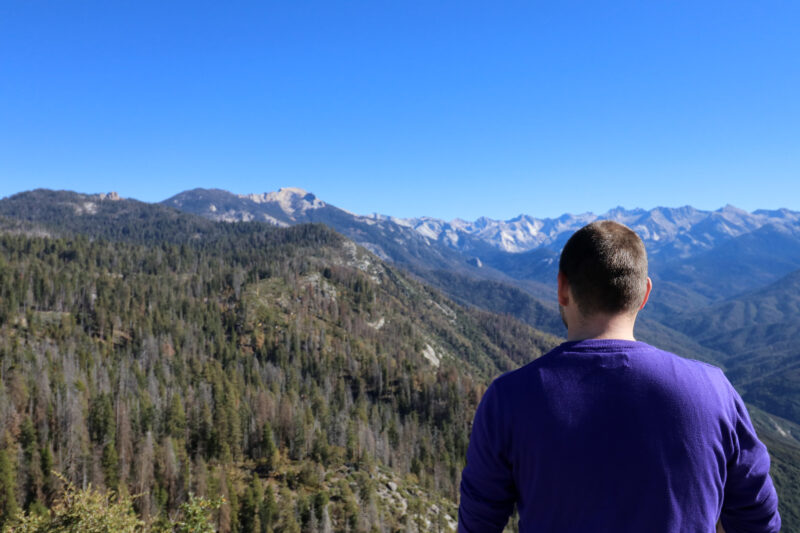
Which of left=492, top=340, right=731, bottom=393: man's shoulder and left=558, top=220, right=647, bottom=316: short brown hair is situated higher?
left=558, top=220, right=647, bottom=316: short brown hair

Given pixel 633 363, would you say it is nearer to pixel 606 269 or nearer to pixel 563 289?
pixel 606 269

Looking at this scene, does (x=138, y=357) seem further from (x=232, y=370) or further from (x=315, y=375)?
(x=315, y=375)

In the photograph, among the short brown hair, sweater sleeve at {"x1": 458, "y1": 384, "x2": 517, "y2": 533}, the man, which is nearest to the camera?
the man

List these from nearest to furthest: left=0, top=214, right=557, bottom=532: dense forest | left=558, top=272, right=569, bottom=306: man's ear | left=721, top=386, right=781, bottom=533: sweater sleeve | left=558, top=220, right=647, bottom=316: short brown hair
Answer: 1. left=721, top=386, right=781, bottom=533: sweater sleeve
2. left=558, top=220, right=647, bottom=316: short brown hair
3. left=558, top=272, right=569, bottom=306: man's ear
4. left=0, top=214, right=557, bottom=532: dense forest

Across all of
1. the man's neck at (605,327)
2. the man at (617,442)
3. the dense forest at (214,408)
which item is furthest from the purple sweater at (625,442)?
the dense forest at (214,408)

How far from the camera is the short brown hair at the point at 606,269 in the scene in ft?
12.0

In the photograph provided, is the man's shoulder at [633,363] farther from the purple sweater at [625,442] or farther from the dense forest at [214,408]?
the dense forest at [214,408]

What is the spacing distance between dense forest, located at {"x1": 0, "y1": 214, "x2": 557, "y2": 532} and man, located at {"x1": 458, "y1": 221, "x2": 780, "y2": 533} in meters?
46.1

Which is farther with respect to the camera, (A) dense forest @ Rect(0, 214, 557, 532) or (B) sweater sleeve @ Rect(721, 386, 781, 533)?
(A) dense forest @ Rect(0, 214, 557, 532)

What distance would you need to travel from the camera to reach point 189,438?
88125 millimetres

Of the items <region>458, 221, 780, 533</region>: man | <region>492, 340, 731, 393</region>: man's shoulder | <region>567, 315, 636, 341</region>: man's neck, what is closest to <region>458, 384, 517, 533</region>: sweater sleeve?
<region>458, 221, 780, 533</region>: man

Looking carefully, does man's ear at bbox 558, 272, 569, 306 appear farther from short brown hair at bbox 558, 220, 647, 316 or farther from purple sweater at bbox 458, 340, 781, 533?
purple sweater at bbox 458, 340, 781, 533

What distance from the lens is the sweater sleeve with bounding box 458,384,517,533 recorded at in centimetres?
349

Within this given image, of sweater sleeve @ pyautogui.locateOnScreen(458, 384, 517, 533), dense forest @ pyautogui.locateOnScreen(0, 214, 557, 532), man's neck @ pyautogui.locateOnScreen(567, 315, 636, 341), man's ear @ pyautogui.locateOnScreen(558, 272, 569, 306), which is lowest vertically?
dense forest @ pyautogui.locateOnScreen(0, 214, 557, 532)
